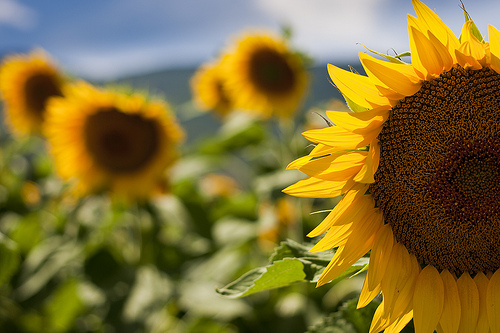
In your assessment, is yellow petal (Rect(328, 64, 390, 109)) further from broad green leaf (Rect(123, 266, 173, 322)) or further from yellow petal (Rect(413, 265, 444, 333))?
broad green leaf (Rect(123, 266, 173, 322))

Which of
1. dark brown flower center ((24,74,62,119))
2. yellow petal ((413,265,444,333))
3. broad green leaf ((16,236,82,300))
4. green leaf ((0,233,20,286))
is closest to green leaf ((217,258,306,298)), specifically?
yellow petal ((413,265,444,333))

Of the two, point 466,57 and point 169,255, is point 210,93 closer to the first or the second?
point 169,255

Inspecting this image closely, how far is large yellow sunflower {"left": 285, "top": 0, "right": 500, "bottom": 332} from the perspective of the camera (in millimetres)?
921

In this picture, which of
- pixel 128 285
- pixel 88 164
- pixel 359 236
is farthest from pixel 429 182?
pixel 88 164

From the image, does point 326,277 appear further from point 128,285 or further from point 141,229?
point 141,229

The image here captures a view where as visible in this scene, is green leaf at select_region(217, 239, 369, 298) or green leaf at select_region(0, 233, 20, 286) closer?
green leaf at select_region(217, 239, 369, 298)

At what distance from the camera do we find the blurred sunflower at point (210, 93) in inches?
160

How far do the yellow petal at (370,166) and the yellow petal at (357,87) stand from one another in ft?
0.28

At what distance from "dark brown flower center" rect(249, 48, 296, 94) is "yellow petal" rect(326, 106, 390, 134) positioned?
237 centimetres

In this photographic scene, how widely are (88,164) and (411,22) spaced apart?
8.25 feet

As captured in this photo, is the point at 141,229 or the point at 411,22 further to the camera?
the point at 141,229

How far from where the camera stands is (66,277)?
3.07 m

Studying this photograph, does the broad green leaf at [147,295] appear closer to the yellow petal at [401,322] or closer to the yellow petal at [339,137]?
the yellow petal at [401,322]

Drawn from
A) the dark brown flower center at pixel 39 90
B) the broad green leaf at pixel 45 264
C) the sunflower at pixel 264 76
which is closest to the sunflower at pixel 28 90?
the dark brown flower center at pixel 39 90
